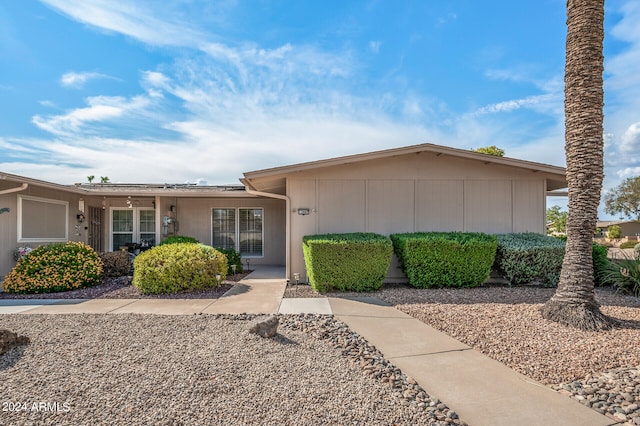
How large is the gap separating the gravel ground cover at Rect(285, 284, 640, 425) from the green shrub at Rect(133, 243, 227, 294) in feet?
6.59

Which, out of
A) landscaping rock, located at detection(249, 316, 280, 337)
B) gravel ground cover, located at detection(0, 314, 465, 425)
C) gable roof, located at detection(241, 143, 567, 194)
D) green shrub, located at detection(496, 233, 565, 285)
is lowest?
gravel ground cover, located at detection(0, 314, 465, 425)

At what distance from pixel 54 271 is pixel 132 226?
542 cm

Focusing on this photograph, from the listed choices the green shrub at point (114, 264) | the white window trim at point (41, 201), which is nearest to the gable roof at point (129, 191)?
the white window trim at point (41, 201)

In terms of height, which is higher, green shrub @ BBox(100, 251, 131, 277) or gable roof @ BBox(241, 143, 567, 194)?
gable roof @ BBox(241, 143, 567, 194)

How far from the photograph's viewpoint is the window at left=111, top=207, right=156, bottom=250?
12828mm

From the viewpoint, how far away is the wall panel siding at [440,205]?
8.78m

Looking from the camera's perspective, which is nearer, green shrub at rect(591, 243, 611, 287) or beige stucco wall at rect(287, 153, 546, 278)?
green shrub at rect(591, 243, 611, 287)

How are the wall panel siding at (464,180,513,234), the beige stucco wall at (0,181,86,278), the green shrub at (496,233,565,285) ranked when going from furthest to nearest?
the wall panel siding at (464,180,513,234) < the beige stucco wall at (0,181,86,278) < the green shrub at (496,233,565,285)

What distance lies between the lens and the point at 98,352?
374 cm

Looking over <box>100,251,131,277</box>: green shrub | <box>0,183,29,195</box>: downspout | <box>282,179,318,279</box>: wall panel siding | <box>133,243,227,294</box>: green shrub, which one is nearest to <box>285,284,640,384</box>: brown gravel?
<box>282,179,318,279</box>: wall panel siding

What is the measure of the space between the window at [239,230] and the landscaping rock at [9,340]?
8.97m

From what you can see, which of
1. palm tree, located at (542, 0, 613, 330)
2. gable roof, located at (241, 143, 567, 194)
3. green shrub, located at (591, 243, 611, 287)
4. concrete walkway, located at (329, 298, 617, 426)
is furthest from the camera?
green shrub, located at (591, 243, 611, 287)

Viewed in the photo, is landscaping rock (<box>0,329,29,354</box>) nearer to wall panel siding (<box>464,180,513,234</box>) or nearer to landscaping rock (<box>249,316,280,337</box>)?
landscaping rock (<box>249,316,280,337</box>)

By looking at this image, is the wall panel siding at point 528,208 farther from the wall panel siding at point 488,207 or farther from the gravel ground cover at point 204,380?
the gravel ground cover at point 204,380
